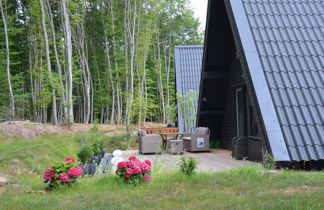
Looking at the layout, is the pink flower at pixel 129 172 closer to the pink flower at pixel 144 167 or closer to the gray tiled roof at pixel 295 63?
the pink flower at pixel 144 167

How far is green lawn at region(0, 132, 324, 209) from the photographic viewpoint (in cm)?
300

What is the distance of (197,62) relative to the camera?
51.9ft

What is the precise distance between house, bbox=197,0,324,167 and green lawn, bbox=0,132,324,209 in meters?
0.68

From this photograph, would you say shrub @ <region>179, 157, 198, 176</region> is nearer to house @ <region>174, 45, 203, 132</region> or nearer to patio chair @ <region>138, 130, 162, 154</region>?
patio chair @ <region>138, 130, 162, 154</region>

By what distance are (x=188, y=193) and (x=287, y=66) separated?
3049mm

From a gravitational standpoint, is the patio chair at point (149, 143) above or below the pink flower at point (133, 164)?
below

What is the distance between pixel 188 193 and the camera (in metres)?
3.46

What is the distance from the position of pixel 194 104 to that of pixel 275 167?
9280mm

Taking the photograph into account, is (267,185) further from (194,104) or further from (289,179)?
(194,104)

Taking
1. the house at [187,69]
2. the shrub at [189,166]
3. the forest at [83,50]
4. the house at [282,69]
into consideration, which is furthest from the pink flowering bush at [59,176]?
the house at [187,69]

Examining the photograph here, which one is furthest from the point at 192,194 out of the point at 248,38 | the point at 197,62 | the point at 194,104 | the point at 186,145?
the point at 197,62

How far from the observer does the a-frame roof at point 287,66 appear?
4598 mm

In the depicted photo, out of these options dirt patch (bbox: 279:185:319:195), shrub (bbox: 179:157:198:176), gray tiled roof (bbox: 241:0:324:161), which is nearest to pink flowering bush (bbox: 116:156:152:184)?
shrub (bbox: 179:157:198:176)

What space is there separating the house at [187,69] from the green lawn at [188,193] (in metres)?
9.85
